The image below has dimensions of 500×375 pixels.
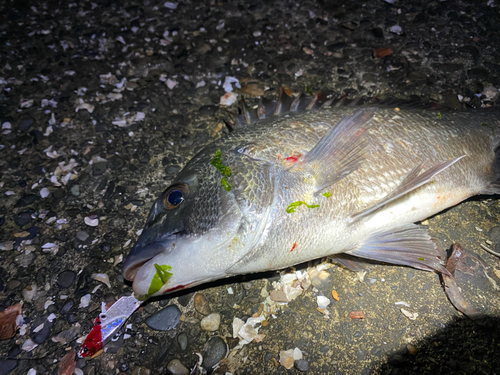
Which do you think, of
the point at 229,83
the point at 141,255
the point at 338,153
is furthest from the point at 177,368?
the point at 229,83

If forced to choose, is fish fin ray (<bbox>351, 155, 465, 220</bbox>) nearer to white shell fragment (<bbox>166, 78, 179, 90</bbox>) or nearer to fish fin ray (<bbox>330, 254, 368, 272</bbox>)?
fish fin ray (<bbox>330, 254, 368, 272</bbox>)

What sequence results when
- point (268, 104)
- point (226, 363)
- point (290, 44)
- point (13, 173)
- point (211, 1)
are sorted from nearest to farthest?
point (226, 363) < point (268, 104) < point (13, 173) < point (290, 44) < point (211, 1)

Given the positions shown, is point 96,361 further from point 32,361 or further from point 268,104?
point 268,104

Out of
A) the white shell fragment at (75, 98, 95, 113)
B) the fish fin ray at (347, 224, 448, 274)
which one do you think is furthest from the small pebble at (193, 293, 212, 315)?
the white shell fragment at (75, 98, 95, 113)

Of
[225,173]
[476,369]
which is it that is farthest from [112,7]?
[476,369]

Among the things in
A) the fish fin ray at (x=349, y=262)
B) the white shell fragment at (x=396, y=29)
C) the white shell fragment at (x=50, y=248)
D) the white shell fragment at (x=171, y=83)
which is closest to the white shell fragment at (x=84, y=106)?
the white shell fragment at (x=171, y=83)

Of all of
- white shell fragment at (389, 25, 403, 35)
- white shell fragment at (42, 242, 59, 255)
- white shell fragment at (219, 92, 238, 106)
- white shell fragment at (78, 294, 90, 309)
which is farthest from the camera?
white shell fragment at (389, 25, 403, 35)

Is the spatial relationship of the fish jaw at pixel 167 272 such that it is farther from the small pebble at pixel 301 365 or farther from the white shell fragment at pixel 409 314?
the white shell fragment at pixel 409 314
